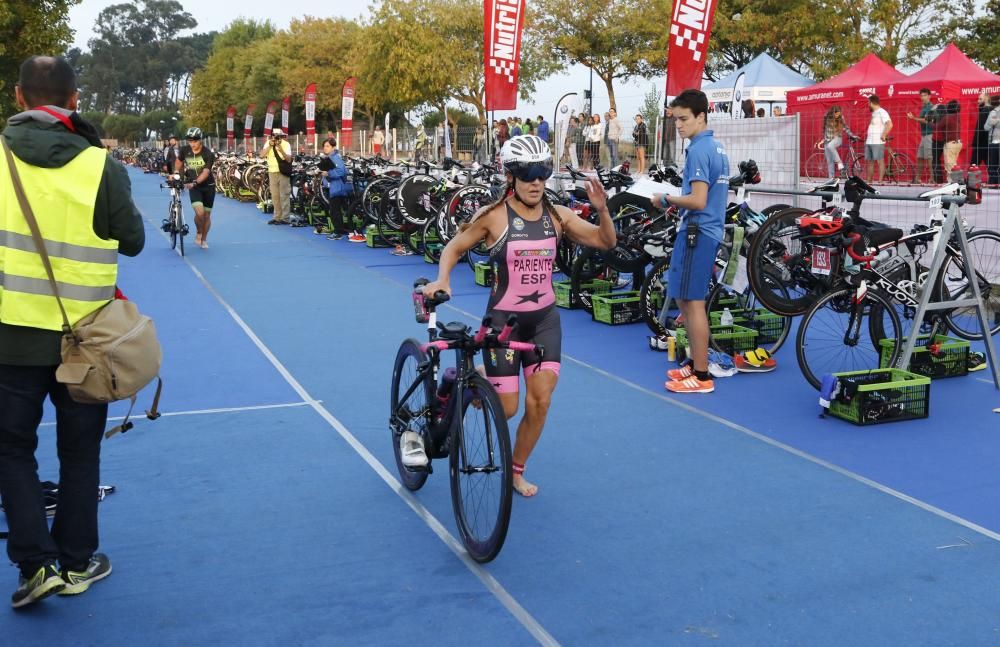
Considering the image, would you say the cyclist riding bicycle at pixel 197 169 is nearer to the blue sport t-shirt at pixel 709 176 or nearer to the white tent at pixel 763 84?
the blue sport t-shirt at pixel 709 176

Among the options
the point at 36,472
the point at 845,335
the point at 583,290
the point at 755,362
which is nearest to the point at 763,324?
the point at 755,362

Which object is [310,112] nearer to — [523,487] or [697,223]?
[697,223]

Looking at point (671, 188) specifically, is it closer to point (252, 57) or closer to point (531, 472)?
point (531, 472)

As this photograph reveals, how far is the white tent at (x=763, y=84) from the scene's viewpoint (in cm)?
2608

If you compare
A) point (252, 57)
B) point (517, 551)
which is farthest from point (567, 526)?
point (252, 57)

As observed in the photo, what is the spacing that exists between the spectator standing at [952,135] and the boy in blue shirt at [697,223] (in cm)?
769

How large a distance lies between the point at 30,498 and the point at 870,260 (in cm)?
531

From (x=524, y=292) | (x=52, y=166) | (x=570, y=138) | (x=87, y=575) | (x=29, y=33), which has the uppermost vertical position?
(x=29, y=33)

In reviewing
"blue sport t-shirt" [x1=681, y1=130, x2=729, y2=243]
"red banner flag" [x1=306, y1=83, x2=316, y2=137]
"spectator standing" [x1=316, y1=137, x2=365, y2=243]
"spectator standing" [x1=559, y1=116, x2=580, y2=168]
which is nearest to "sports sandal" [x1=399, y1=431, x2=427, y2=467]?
"blue sport t-shirt" [x1=681, y1=130, x2=729, y2=243]

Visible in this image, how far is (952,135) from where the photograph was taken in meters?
14.3

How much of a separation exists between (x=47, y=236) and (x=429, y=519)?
81.9 inches

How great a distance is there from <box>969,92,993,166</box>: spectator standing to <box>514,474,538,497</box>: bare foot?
1031 centimetres

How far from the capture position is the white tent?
26078 mm

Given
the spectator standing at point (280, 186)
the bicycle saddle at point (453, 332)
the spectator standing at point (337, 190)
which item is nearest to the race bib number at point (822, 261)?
the bicycle saddle at point (453, 332)
